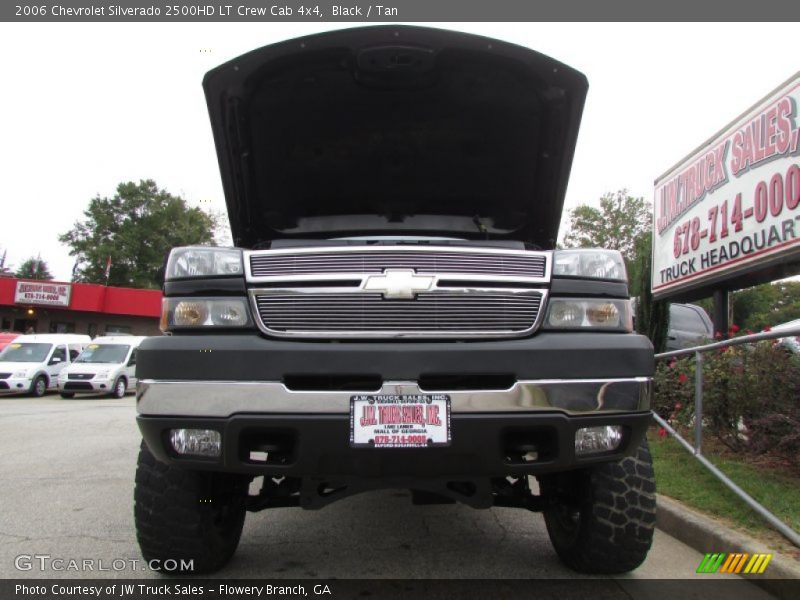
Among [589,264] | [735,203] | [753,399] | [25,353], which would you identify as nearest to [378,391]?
[589,264]

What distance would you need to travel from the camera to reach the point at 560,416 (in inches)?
88.8

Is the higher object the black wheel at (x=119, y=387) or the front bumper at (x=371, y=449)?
the front bumper at (x=371, y=449)

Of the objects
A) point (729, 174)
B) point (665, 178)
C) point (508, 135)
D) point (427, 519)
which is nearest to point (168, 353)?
point (508, 135)

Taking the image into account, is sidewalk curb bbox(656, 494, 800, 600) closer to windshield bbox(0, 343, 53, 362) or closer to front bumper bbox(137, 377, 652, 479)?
front bumper bbox(137, 377, 652, 479)

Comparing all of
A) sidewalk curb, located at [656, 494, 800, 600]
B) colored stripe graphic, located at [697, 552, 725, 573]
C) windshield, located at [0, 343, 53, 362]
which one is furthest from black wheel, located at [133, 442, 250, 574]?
windshield, located at [0, 343, 53, 362]

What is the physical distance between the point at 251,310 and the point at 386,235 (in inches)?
48.0

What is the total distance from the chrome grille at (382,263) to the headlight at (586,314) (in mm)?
160

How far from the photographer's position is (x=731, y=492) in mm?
4055

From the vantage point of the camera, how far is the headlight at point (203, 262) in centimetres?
251

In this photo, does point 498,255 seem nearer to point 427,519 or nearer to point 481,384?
point 481,384

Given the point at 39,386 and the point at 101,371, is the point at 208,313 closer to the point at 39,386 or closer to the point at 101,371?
the point at 101,371

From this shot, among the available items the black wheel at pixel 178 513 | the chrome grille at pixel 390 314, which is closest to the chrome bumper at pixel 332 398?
the chrome grille at pixel 390 314

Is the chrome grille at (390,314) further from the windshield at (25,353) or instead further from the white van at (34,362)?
the windshield at (25,353)

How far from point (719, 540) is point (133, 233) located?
63.2 metres
